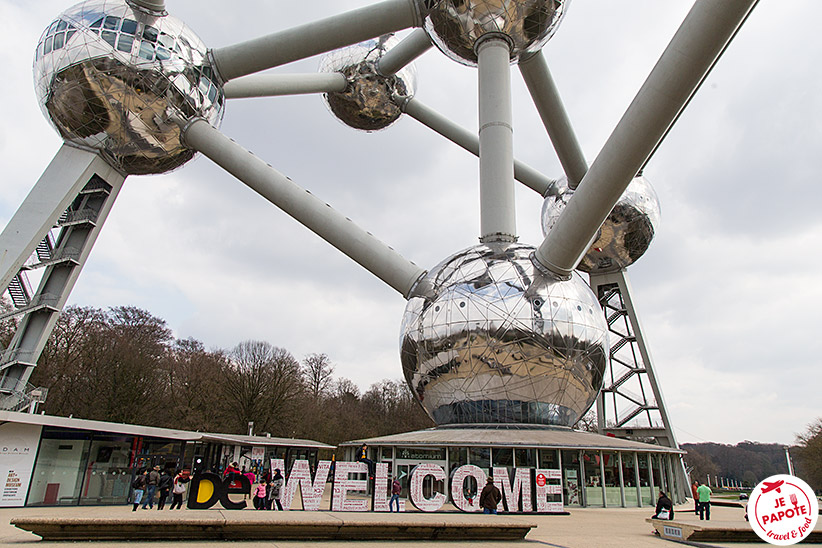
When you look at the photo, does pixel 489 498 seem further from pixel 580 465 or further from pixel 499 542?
pixel 580 465

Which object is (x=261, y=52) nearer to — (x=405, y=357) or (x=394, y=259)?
(x=394, y=259)

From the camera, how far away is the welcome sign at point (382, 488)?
10.5 metres

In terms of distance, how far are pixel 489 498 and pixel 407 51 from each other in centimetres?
1306

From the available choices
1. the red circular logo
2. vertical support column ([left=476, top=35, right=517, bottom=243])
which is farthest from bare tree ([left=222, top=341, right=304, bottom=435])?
the red circular logo

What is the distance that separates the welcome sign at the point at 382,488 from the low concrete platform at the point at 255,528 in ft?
10.5

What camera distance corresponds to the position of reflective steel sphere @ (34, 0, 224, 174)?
41.1 feet

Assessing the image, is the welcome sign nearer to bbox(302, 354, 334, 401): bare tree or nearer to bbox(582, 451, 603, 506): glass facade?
bbox(582, 451, 603, 506): glass facade

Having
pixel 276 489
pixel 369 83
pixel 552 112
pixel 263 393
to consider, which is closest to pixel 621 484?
pixel 276 489

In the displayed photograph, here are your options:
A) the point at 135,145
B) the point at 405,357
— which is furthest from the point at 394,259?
the point at 135,145

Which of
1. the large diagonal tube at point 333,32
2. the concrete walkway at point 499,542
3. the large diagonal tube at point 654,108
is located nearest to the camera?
the concrete walkway at point 499,542

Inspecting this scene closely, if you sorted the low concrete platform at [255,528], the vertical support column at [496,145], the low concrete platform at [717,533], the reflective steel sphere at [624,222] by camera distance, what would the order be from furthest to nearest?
the reflective steel sphere at [624,222] < the vertical support column at [496,145] < the low concrete platform at [717,533] < the low concrete platform at [255,528]

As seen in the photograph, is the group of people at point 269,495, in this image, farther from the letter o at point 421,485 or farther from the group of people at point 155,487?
the letter o at point 421,485

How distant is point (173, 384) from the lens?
3528 centimetres

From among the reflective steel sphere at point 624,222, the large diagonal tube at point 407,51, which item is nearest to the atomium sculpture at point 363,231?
the large diagonal tube at point 407,51
